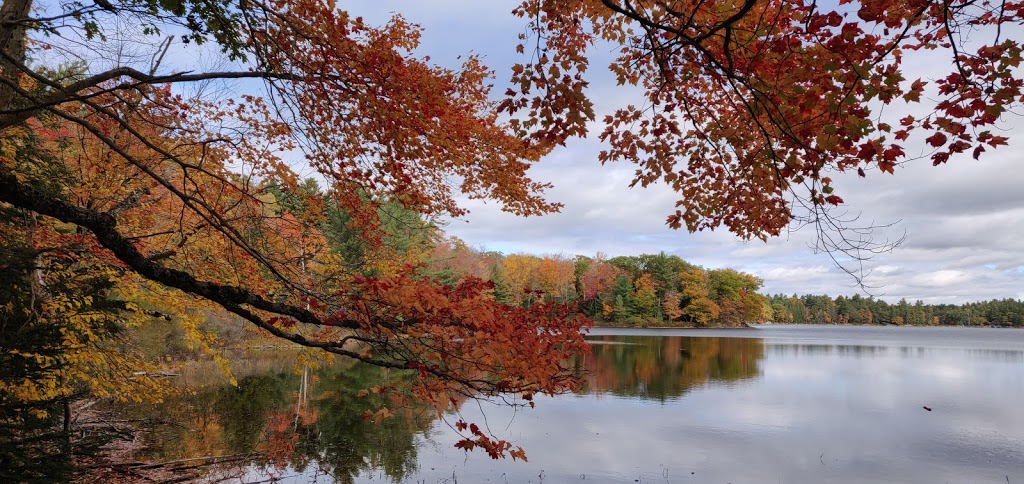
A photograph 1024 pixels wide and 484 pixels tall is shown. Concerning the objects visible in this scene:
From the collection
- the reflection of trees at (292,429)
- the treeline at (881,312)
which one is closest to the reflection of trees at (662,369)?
the reflection of trees at (292,429)

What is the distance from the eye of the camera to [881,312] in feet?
426

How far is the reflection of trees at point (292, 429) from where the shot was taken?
9.67 metres

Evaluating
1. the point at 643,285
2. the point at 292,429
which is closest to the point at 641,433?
the point at 292,429

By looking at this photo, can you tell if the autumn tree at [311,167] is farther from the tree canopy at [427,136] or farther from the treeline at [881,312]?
the treeline at [881,312]

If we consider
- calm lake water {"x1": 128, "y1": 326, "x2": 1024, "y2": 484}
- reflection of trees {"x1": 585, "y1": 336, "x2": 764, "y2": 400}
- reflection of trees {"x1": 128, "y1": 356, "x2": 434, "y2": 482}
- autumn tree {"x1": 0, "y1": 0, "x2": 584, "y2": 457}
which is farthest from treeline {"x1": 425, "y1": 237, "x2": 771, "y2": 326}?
autumn tree {"x1": 0, "y1": 0, "x2": 584, "y2": 457}

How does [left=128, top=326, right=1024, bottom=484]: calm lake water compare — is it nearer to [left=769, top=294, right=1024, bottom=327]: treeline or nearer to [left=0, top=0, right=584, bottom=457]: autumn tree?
[left=0, top=0, right=584, bottom=457]: autumn tree

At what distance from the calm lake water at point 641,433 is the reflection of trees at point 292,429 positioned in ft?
0.15

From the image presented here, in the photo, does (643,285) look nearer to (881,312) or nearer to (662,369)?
(662,369)

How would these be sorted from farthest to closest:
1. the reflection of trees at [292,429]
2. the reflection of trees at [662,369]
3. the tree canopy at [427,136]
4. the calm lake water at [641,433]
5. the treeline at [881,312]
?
1. the treeline at [881,312]
2. the reflection of trees at [662,369]
3. the calm lake water at [641,433]
4. the reflection of trees at [292,429]
5. the tree canopy at [427,136]

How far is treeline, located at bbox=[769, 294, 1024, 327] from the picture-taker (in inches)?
5044

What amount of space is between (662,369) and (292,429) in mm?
17617

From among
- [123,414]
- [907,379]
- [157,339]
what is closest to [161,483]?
[123,414]

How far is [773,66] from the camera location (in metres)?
→ 4.18

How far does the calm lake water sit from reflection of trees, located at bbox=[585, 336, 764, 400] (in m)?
0.22
